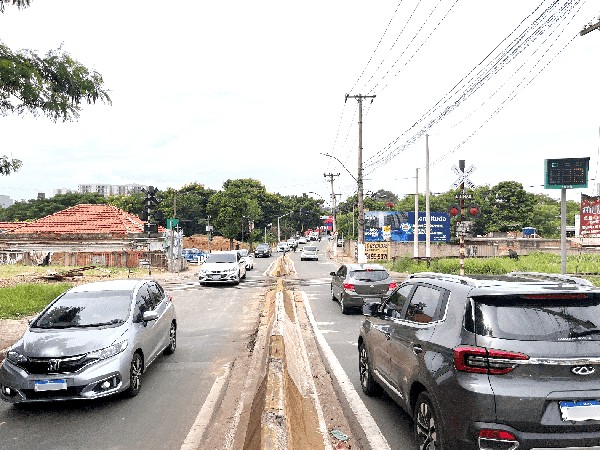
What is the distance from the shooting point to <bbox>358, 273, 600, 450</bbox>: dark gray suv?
3.74m

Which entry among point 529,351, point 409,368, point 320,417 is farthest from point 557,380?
point 320,417

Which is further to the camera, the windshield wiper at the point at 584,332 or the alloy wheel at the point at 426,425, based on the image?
the alloy wheel at the point at 426,425

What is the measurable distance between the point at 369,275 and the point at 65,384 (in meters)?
10.6

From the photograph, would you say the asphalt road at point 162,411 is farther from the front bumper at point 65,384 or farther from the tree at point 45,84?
the tree at point 45,84

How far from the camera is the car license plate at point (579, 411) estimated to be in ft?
12.3

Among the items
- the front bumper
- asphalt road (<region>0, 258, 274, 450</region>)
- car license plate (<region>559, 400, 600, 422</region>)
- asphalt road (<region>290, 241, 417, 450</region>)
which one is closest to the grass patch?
asphalt road (<region>0, 258, 274, 450</region>)

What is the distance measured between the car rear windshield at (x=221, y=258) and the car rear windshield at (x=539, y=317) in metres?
23.2

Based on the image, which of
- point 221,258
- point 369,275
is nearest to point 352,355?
point 369,275

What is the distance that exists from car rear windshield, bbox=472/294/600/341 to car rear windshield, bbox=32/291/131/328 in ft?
17.8

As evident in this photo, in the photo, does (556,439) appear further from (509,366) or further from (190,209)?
(190,209)

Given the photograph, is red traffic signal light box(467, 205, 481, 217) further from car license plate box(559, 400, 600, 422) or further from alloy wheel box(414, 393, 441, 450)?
car license plate box(559, 400, 600, 422)

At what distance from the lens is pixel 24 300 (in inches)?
661

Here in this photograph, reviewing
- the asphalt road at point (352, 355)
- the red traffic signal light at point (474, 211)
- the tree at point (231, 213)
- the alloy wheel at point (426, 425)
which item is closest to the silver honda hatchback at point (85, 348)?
the asphalt road at point (352, 355)

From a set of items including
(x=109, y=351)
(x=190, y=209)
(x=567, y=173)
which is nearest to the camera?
(x=109, y=351)
